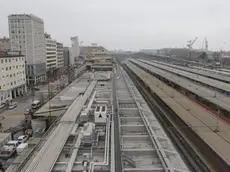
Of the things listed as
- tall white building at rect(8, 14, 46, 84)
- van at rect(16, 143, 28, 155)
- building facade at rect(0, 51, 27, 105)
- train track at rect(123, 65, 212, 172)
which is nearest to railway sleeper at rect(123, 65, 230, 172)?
train track at rect(123, 65, 212, 172)

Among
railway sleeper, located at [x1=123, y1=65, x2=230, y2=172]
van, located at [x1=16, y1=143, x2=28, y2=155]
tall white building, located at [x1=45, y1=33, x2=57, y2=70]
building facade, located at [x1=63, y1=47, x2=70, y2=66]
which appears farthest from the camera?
building facade, located at [x1=63, y1=47, x2=70, y2=66]

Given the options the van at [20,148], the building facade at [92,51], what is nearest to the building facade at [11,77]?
the van at [20,148]

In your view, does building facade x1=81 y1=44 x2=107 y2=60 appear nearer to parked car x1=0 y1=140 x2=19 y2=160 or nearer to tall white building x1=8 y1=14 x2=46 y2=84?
tall white building x1=8 y1=14 x2=46 y2=84

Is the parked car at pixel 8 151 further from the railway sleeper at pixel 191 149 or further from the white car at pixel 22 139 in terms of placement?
the railway sleeper at pixel 191 149

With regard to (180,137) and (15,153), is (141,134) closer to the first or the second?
(180,137)

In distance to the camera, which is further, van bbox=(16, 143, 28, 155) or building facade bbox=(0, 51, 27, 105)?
building facade bbox=(0, 51, 27, 105)

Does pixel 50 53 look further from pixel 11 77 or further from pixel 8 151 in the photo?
pixel 8 151
